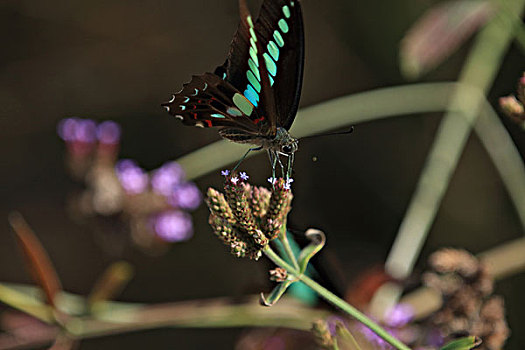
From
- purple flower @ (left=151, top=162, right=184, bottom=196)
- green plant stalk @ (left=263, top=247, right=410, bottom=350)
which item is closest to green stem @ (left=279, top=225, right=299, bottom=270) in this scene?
green plant stalk @ (left=263, top=247, right=410, bottom=350)

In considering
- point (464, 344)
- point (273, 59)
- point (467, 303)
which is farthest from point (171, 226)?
point (464, 344)

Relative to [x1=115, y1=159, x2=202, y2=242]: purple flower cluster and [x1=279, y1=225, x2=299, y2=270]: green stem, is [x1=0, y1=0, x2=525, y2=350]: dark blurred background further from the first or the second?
[x1=279, y1=225, x2=299, y2=270]: green stem

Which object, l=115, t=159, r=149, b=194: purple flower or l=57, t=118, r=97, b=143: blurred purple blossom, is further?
l=57, t=118, r=97, b=143: blurred purple blossom

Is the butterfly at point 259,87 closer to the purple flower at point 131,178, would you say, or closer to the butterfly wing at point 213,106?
the butterfly wing at point 213,106

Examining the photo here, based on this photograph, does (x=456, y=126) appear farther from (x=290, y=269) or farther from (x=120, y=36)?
(x=120, y=36)

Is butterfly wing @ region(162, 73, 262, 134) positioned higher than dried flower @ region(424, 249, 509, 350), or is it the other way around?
butterfly wing @ region(162, 73, 262, 134)

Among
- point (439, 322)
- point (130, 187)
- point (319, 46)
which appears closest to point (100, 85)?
point (319, 46)
